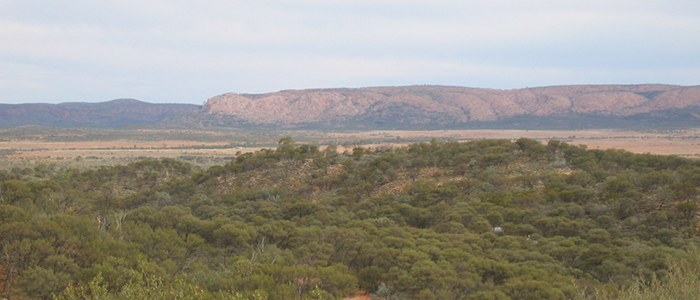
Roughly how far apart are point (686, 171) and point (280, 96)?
149828 millimetres

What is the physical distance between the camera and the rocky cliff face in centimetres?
13712

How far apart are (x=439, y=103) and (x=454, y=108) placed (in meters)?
5.75

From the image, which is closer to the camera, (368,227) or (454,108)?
(368,227)

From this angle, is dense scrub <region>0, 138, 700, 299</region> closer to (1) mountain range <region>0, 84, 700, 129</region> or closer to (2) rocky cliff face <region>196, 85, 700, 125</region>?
(1) mountain range <region>0, 84, 700, 129</region>

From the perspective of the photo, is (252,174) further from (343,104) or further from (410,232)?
(343,104)

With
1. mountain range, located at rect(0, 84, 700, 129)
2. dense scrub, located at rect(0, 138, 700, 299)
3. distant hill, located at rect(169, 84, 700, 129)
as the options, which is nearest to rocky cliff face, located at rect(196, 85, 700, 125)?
distant hill, located at rect(169, 84, 700, 129)

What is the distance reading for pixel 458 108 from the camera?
15012cm

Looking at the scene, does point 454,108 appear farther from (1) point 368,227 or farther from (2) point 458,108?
(1) point 368,227

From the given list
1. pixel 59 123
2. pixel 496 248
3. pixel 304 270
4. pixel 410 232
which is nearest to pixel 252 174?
pixel 410 232

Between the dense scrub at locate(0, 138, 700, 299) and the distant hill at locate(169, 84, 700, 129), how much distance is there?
348 feet

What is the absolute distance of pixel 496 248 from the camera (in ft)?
48.8

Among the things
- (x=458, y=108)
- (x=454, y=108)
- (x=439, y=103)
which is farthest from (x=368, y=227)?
(x=439, y=103)

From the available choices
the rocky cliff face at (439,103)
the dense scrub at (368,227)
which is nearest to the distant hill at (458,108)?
the rocky cliff face at (439,103)

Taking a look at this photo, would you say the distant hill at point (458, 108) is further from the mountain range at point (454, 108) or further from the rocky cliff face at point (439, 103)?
the mountain range at point (454, 108)
